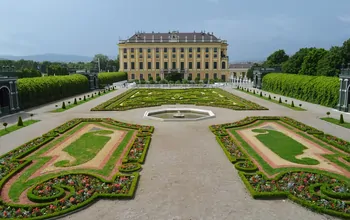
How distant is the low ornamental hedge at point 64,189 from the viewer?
10.4 meters

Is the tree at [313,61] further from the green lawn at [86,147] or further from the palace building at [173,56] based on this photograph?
the green lawn at [86,147]

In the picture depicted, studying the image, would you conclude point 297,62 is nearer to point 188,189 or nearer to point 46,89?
point 46,89

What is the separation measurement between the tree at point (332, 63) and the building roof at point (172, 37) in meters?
47.8

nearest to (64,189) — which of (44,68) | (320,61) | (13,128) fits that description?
(13,128)

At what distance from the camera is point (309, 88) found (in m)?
40.7

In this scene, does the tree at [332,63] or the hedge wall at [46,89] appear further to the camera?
the tree at [332,63]

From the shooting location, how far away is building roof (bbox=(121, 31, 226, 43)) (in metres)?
100

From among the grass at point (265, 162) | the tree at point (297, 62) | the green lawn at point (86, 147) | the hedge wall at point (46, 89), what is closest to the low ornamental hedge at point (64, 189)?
the green lawn at point (86, 147)

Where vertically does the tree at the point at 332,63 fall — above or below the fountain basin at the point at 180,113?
above

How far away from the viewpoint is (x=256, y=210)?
1052 centimetres

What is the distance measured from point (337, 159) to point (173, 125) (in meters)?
A: 12.4

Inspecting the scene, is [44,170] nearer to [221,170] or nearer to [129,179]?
[129,179]

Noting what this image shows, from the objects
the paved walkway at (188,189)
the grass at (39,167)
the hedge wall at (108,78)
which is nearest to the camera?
the paved walkway at (188,189)

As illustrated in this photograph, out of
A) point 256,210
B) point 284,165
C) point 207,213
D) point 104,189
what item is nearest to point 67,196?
point 104,189
